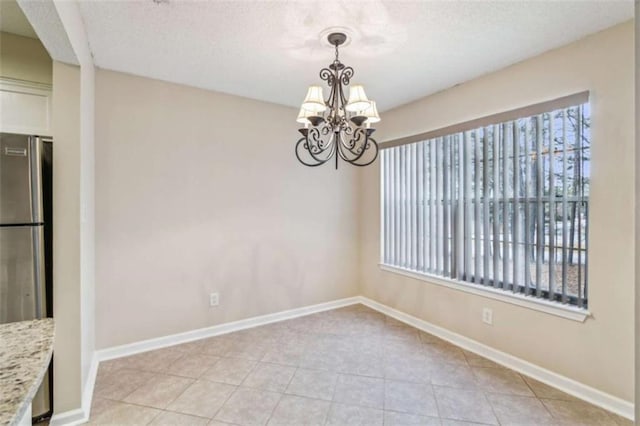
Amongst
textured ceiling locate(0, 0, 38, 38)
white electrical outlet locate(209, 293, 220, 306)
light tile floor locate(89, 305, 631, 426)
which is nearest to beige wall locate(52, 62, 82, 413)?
light tile floor locate(89, 305, 631, 426)

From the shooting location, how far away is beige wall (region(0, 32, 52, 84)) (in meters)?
2.19

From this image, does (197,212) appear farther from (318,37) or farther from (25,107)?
(318,37)

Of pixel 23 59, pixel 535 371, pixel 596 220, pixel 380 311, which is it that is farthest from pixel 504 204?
pixel 23 59

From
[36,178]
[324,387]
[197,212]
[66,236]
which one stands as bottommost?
[324,387]

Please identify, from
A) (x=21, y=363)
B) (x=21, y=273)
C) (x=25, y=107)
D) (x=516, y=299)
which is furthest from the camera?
(x=516, y=299)

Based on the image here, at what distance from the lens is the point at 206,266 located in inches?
126

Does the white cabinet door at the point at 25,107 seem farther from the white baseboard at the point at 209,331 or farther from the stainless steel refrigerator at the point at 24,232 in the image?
the white baseboard at the point at 209,331

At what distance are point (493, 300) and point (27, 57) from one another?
404 cm

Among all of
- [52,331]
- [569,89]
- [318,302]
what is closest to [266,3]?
[52,331]

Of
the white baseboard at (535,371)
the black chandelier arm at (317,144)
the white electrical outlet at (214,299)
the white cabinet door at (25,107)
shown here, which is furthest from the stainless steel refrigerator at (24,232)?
the white baseboard at (535,371)

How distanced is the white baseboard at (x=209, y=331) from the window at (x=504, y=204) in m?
1.16

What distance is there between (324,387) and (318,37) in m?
2.47

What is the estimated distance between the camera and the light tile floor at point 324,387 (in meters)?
1.99

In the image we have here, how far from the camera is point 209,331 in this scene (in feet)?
10.5
